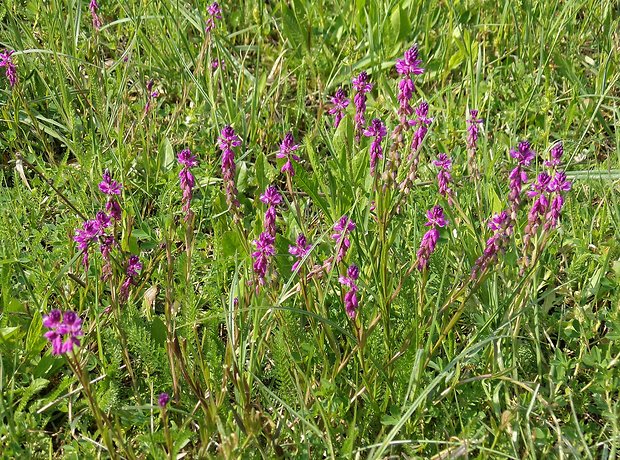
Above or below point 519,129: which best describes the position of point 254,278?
above

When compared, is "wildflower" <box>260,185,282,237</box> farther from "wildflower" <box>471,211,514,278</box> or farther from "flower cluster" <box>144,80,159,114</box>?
"flower cluster" <box>144,80,159,114</box>

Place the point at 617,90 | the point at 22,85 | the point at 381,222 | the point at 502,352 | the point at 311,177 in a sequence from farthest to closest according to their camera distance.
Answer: the point at 617,90 < the point at 22,85 < the point at 311,177 < the point at 502,352 < the point at 381,222

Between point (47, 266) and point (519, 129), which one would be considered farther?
point (519, 129)

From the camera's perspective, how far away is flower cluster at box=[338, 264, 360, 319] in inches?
78.8

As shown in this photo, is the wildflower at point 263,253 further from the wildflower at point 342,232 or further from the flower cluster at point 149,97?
the flower cluster at point 149,97

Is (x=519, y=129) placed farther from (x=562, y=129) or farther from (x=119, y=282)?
(x=119, y=282)

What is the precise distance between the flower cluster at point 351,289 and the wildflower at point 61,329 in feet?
2.28

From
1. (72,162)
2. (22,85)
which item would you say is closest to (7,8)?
(22,85)

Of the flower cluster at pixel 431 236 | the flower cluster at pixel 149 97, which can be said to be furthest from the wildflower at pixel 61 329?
the flower cluster at pixel 149 97

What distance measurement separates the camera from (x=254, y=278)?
2098mm

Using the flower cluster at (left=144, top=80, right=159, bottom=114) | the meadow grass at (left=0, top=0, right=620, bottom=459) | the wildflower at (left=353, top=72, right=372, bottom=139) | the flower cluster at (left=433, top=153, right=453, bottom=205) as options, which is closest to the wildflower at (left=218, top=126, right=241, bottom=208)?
the meadow grass at (left=0, top=0, right=620, bottom=459)

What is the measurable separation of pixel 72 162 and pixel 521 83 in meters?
1.93

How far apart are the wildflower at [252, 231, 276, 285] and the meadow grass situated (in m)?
0.02

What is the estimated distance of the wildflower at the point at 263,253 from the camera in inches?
79.4
